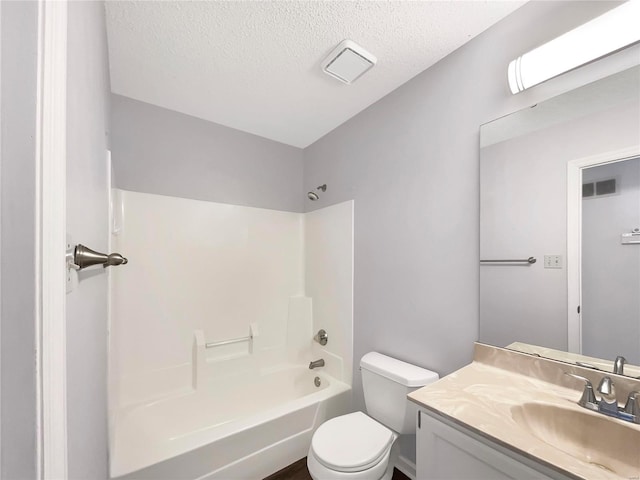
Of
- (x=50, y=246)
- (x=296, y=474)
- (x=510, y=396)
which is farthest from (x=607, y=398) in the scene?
(x=296, y=474)

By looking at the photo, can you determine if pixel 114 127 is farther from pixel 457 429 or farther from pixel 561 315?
pixel 561 315

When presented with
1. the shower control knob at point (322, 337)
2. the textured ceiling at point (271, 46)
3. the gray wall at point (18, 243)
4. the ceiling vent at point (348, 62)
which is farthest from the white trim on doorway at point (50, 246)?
the shower control knob at point (322, 337)

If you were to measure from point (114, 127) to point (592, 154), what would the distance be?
2617mm

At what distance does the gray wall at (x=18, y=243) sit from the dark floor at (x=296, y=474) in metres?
1.78

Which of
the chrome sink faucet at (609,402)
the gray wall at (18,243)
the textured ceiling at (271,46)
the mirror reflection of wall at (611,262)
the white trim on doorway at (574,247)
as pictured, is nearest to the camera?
the gray wall at (18,243)

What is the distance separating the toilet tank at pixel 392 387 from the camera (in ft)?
4.61

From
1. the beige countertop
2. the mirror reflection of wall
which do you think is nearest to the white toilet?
the beige countertop

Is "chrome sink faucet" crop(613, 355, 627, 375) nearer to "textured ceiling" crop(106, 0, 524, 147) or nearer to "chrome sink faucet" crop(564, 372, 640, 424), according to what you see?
"chrome sink faucet" crop(564, 372, 640, 424)

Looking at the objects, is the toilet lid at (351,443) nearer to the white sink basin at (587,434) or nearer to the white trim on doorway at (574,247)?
the white sink basin at (587,434)

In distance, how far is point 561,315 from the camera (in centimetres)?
108

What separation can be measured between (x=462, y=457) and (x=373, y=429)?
0.74 meters

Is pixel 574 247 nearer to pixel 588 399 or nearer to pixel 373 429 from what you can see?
pixel 588 399

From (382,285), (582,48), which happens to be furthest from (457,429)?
(582,48)

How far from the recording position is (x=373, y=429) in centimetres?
145
